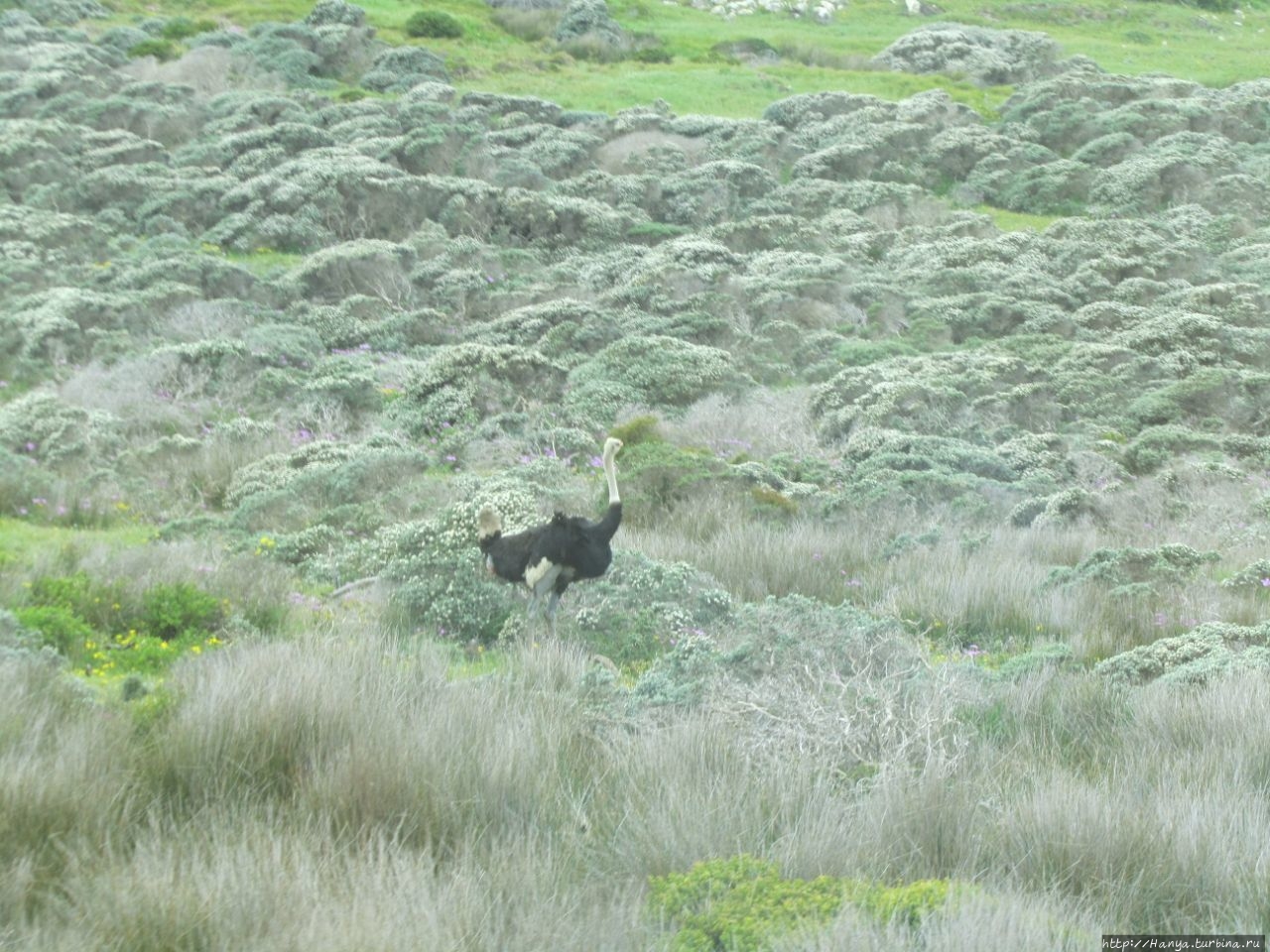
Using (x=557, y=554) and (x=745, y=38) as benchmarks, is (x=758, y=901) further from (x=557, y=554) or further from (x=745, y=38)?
(x=745, y=38)

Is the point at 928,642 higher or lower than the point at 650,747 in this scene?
lower

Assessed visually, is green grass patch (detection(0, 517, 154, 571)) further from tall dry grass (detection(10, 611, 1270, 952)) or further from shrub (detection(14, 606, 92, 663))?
tall dry grass (detection(10, 611, 1270, 952))

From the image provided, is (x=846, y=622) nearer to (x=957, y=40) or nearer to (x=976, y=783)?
(x=976, y=783)

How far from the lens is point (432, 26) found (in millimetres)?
41938

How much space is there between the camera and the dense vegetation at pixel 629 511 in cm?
467

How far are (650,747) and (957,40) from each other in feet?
143

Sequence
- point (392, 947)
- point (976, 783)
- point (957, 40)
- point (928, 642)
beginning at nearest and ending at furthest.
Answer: point (392, 947), point (976, 783), point (928, 642), point (957, 40)

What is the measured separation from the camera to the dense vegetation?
4.67 m

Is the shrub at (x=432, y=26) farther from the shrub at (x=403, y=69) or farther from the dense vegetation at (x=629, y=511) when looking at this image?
the dense vegetation at (x=629, y=511)

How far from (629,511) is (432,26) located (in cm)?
3292

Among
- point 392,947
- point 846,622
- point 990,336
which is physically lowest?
point 990,336

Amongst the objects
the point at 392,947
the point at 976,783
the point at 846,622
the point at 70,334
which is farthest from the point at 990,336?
the point at 392,947

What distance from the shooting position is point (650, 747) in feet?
18.3

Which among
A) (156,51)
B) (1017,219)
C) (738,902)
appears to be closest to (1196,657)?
(738,902)
